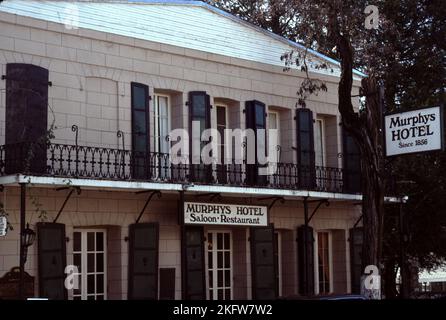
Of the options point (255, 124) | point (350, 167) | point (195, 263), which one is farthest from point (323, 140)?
point (195, 263)

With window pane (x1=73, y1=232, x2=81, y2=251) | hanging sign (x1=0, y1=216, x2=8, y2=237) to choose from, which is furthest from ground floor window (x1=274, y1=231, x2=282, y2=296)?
hanging sign (x1=0, y1=216, x2=8, y2=237)

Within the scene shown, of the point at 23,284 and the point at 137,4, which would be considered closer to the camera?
the point at 23,284

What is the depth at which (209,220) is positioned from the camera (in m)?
16.8

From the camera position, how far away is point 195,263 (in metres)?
17.2

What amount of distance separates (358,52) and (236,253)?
5.57 m

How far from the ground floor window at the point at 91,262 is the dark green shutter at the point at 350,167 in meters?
7.12

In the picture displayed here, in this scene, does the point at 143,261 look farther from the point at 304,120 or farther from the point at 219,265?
the point at 304,120

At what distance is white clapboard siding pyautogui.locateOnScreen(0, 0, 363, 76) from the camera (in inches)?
625

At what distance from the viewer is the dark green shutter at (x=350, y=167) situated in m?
20.6

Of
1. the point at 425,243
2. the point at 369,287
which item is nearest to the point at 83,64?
the point at 369,287

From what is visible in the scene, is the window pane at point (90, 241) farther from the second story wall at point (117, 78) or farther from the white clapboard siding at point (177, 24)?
the white clapboard siding at point (177, 24)

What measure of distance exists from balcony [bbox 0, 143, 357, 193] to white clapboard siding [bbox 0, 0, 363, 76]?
2.69m

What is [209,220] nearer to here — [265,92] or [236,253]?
[236,253]

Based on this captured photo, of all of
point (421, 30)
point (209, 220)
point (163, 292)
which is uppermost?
point (421, 30)
